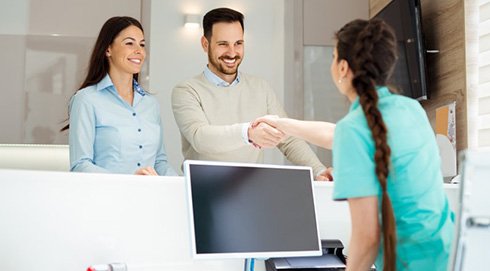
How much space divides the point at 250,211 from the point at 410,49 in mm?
1983

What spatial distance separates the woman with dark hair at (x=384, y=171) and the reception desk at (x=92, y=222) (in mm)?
841

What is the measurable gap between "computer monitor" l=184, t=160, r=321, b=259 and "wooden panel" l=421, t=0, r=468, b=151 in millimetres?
1508

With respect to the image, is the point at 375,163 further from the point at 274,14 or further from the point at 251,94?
the point at 274,14

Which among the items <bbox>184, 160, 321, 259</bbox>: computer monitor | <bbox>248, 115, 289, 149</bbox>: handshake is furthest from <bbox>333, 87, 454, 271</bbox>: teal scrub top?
<bbox>248, 115, 289, 149</bbox>: handshake

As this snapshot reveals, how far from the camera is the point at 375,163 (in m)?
1.43

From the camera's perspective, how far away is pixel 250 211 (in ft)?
6.81

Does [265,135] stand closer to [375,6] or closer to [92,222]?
[92,222]

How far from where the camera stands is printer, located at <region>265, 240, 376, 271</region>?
224 centimetres

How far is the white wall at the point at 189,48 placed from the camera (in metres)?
4.49

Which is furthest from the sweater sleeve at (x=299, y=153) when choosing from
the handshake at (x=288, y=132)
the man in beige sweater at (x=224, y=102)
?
the handshake at (x=288, y=132)

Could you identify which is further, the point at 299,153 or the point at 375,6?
the point at 375,6

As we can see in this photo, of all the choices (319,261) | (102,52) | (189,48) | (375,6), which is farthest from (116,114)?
(375,6)

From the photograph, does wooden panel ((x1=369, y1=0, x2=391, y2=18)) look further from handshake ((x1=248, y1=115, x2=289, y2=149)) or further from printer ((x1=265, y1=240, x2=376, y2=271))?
printer ((x1=265, y1=240, x2=376, y2=271))

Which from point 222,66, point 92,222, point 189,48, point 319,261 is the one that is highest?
point 189,48
